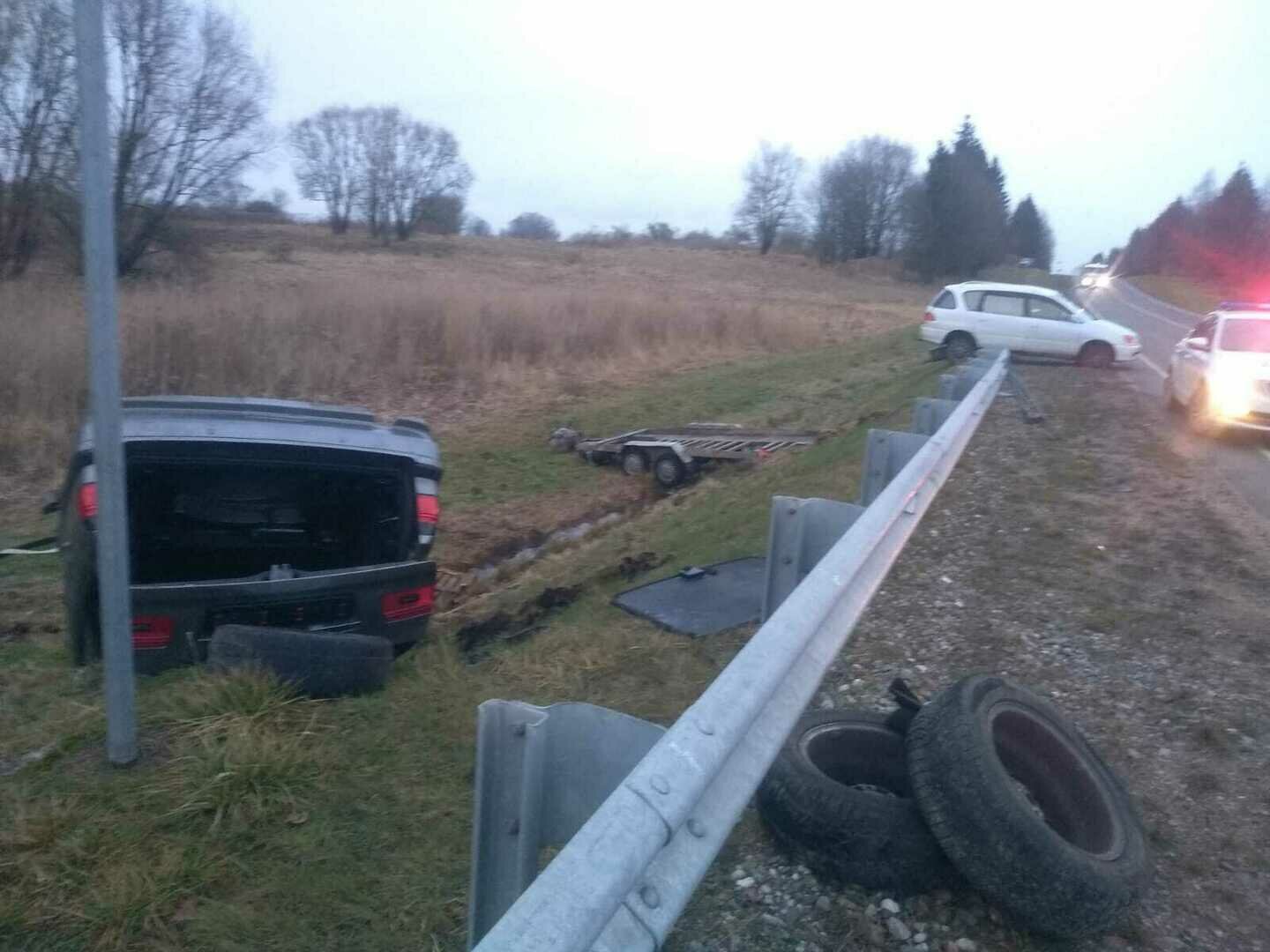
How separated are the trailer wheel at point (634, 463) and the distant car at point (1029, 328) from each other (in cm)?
950

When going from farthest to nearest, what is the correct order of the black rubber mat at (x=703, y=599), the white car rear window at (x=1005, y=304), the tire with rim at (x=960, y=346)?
the tire with rim at (x=960, y=346) → the white car rear window at (x=1005, y=304) → the black rubber mat at (x=703, y=599)

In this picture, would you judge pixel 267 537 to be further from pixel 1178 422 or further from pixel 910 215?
pixel 910 215

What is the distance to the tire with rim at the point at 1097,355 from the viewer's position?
22109 mm

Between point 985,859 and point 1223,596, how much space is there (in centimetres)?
378

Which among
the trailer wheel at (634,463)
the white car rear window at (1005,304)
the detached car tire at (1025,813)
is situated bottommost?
the trailer wheel at (634,463)

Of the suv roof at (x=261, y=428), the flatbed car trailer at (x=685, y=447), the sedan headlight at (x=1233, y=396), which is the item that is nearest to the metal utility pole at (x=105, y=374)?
the suv roof at (x=261, y=428)

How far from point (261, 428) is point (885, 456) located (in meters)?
3.41

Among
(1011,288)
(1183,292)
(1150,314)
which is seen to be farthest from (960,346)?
(1183,292)

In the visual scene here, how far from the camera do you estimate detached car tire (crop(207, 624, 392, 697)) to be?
4637 millimetres

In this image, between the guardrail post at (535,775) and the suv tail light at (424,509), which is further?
the suv tail light at (424,509)

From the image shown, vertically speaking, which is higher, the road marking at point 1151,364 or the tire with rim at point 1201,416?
the tire with rim at point 1201,416

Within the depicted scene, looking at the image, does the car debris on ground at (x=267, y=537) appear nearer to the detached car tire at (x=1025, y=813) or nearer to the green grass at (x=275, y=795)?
the green grass at (x=275, y=795)

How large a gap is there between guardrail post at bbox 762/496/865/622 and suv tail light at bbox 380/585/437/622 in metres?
2.44

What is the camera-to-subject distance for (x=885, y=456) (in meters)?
5.39
